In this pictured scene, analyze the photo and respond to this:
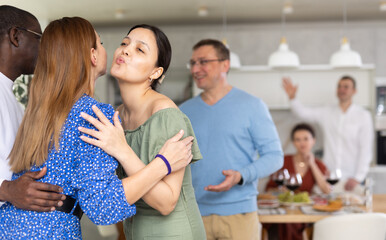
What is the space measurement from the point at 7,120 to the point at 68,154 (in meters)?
0.47

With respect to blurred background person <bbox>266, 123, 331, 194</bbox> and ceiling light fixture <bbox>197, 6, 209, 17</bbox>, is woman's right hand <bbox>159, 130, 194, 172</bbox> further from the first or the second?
ceiling light fixture <bbox>197, 6, 209, 17</bbox>

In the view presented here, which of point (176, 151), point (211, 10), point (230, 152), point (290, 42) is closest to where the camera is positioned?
point (176, 151)

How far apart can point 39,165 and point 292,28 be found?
17.1ft

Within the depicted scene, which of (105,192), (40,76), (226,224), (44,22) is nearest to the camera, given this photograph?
(105,192)

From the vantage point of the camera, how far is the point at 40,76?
139 centimetres

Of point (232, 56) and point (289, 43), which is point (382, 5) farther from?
point (232, 56)

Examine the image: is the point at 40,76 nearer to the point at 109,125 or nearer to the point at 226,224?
the point at 109,125

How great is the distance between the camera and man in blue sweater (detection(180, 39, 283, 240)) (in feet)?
8.34

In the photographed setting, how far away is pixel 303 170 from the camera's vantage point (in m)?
4.08

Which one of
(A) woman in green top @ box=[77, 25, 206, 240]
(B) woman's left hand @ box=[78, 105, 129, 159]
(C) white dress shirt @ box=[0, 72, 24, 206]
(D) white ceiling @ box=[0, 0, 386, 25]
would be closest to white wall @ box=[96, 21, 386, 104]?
(D) white ceiling @ box=[0, 0, 386, 25]

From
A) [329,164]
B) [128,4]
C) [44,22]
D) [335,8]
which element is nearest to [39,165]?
[44,22]

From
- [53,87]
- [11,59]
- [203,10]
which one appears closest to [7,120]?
[11,59]

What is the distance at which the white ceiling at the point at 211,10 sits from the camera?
5.10 metres

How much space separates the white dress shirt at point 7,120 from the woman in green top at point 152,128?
379mm
